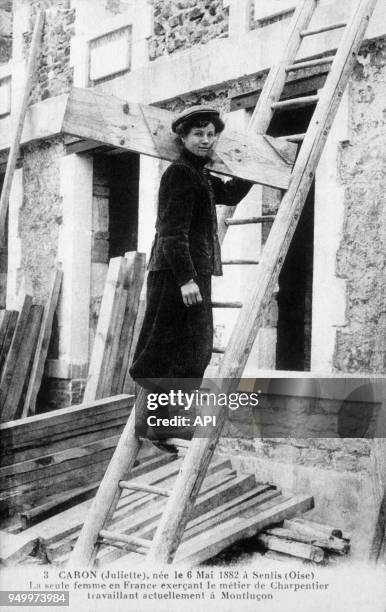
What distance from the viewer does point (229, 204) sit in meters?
3.70

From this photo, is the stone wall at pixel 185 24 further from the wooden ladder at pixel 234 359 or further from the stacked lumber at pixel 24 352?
the stacked lumber at pixel 24 352

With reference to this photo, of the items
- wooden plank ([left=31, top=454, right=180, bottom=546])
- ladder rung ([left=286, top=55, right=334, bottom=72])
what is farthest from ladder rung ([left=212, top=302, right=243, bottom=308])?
wooden plank ([left=31, top=454, right=180, bottom=546])

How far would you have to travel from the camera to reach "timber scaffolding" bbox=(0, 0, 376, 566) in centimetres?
322

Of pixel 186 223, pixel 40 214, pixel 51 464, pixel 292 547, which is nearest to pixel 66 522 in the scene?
pixel 51 464

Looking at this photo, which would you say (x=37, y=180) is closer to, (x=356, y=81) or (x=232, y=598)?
(x=356, y=81)

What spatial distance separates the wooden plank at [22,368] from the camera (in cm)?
580

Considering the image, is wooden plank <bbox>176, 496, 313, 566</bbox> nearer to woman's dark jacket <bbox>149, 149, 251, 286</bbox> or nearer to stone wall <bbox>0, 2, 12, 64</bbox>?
woman's dark jacket <bbox>149, 149, 251, 286</bbox>

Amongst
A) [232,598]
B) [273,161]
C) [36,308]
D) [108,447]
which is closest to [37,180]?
[36,308]

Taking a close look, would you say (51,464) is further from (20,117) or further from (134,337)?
(20,117)

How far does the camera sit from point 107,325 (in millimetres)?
5363

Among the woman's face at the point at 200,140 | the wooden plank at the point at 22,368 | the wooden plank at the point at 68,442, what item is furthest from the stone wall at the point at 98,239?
the woman's face at the point at 200,140

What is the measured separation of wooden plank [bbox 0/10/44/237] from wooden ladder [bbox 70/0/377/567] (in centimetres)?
290

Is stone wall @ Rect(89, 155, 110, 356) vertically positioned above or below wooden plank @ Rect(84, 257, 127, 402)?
above

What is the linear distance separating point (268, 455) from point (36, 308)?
2134 millimetres
